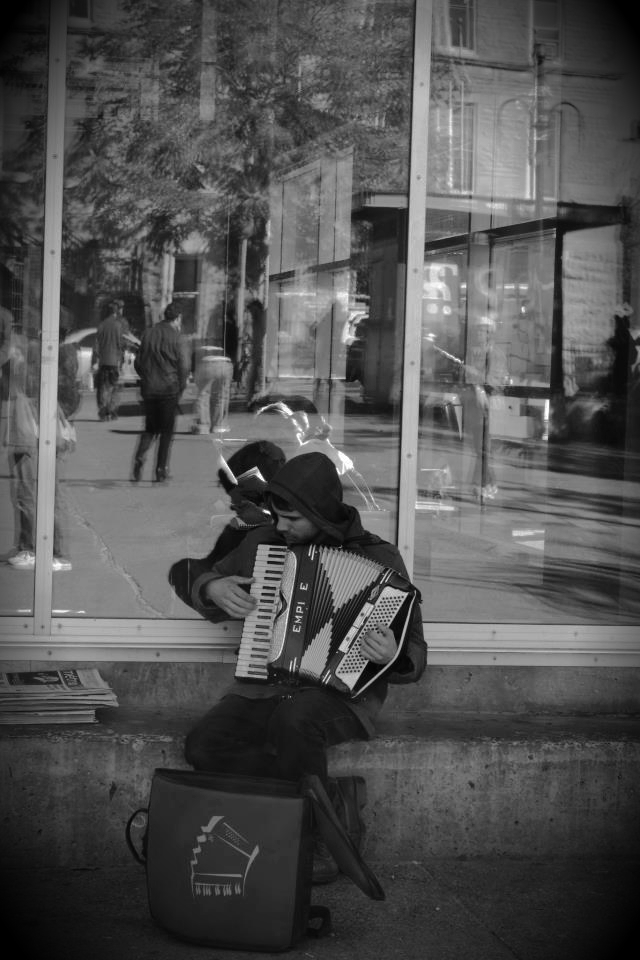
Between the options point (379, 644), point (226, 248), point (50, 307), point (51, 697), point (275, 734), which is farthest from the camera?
point (226, 248)

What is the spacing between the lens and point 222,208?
5395 mm

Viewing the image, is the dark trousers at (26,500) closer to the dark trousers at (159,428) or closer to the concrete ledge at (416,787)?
the dark trousers at (159,428)

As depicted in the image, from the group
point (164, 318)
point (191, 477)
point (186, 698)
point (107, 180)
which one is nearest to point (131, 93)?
point (107, 180)

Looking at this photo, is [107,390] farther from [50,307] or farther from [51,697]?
[51,697]

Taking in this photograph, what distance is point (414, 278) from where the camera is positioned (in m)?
4.58

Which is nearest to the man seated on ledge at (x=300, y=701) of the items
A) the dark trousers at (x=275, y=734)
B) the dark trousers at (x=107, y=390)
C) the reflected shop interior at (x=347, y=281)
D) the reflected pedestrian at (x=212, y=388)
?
the dark trousers at (x=275, y=734)

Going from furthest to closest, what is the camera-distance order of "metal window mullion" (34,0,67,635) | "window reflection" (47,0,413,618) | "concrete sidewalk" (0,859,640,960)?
"window reflection" (47,0,413,618)
"metal window mullion" (34,0,67,635)
"concrete sidewalk" (0,859,640,960)

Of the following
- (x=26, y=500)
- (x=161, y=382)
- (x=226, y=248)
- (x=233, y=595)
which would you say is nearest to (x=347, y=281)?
(x=226, y=248)

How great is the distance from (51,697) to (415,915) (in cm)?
136

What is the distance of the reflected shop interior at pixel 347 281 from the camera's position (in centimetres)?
447

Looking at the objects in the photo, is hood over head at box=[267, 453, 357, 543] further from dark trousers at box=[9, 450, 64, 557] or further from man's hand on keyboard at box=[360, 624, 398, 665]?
dark trousers at box=[9, 450, 64, 557]

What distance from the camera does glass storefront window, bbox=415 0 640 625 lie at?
4816mm

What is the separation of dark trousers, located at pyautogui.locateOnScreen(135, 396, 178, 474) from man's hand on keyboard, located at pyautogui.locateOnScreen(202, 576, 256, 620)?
3.68 feet

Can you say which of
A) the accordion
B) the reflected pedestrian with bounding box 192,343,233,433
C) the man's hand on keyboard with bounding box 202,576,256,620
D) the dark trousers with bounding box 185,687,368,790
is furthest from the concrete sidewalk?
the reflected pedestrian with bounding box 192,343,233,433
